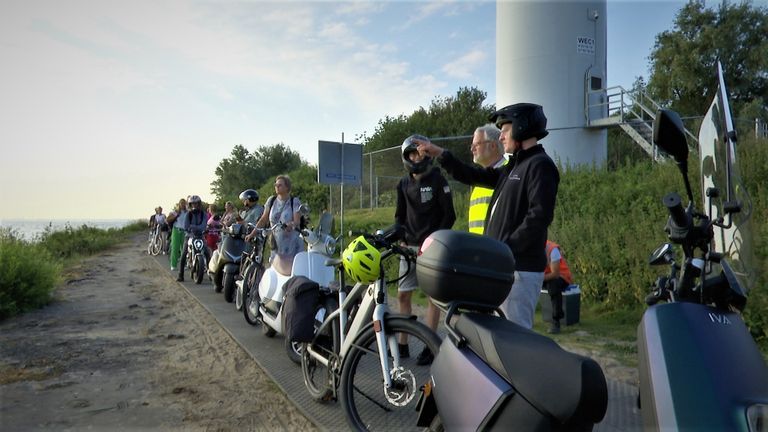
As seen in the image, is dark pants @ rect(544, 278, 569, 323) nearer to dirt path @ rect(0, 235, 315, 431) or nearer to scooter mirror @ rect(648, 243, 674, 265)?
dirt path @ rect(0, 235, 315, 431)

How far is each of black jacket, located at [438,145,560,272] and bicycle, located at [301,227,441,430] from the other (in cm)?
56

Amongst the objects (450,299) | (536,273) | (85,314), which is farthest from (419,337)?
(85,314)

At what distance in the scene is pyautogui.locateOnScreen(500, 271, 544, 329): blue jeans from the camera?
294cm

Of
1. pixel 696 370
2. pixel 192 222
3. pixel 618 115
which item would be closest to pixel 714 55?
pixel 618 115

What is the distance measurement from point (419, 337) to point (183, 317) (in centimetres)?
518

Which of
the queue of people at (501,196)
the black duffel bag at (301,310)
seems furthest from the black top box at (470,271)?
the black duffel bag at (301,310)

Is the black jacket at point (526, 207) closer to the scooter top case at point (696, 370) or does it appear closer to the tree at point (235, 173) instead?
the scooter top case at point (696, 370)

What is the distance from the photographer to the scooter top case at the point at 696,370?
1390mm

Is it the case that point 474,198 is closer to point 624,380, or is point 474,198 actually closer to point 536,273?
point 536,273

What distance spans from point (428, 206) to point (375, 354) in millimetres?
1912

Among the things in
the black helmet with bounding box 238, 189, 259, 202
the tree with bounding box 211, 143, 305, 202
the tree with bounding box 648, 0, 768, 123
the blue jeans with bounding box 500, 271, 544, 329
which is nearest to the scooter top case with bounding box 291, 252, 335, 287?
the blue jeans with bounding box 500, 271, 544, 329

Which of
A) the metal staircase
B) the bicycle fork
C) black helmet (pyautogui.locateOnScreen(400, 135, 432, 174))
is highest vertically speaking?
the metal staircase

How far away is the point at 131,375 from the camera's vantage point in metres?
4.54

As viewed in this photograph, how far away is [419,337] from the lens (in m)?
2.79
